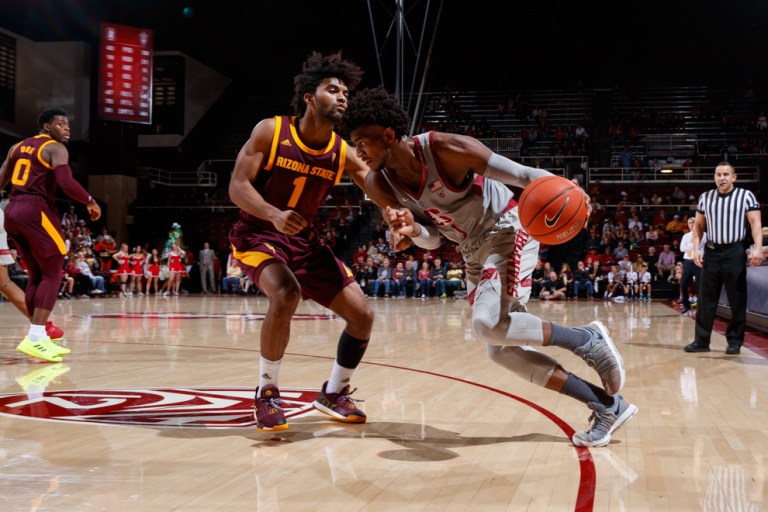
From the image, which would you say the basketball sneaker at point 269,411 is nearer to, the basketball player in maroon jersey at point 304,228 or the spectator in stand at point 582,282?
the basketball player in maroon jersey at point 304,228

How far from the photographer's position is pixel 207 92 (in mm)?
27719

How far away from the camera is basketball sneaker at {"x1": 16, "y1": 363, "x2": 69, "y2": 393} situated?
4.67 m

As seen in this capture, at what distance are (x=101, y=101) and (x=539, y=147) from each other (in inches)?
554

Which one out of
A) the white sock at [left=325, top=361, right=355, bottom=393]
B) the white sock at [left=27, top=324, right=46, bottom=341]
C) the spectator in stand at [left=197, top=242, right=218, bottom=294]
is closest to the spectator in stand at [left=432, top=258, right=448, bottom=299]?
the spectator in stand at [left=197, top=242, right=218, bottom=294]

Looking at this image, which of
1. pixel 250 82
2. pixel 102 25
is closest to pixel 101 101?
pixel 102 25

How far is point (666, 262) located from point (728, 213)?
40.1 ft

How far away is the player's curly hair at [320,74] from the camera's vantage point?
3.87m

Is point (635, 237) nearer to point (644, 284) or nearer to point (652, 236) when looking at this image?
point (652, 236)

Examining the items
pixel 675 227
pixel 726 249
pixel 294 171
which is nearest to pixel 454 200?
pixel 294 171

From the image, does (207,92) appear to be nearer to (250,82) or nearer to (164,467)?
(250,82)

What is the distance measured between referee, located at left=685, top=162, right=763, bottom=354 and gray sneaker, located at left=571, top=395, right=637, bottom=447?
3.68 m

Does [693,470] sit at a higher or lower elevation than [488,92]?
lower

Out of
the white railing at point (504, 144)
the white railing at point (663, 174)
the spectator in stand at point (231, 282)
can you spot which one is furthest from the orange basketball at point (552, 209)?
the white railing at point (504, 144)

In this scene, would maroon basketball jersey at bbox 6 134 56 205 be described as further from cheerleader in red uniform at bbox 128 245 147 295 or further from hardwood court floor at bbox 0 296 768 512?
cheerleader in red uniform at bbox 128 245 147 295
